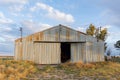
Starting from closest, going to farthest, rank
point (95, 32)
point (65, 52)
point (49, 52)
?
point (49, 52), point (65, 52), point (95, 32)

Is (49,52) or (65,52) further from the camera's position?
(65,52)

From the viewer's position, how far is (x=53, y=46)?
24469 mm

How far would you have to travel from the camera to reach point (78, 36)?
24500mm

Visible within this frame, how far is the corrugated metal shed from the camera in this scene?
24188mm

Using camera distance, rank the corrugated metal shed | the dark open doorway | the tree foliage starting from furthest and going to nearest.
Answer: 1. the tree foliage
2. the dark open doorway
3. the corrugated metal shed

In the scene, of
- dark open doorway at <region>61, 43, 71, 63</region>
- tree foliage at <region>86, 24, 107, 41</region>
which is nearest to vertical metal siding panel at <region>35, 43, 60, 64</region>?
dark open doorway at <region>61, 43, 71, 63</region>

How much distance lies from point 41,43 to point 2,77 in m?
11.3

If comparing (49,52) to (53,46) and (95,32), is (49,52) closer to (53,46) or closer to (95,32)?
(53,46)

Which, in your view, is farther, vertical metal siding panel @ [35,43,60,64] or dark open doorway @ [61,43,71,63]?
dark open doorway @ [61,43,71,63]

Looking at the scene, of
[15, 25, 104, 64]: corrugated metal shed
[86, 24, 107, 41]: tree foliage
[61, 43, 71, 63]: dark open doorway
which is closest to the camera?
[15, 25, 104, 64]: corrugated metal shed

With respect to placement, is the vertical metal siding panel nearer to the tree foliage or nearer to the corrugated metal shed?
the corrugated metal shed

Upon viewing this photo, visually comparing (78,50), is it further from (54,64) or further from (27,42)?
(27,42)

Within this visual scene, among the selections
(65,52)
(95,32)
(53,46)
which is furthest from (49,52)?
(95,32)

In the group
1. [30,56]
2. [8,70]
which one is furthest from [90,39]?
[8,70]
